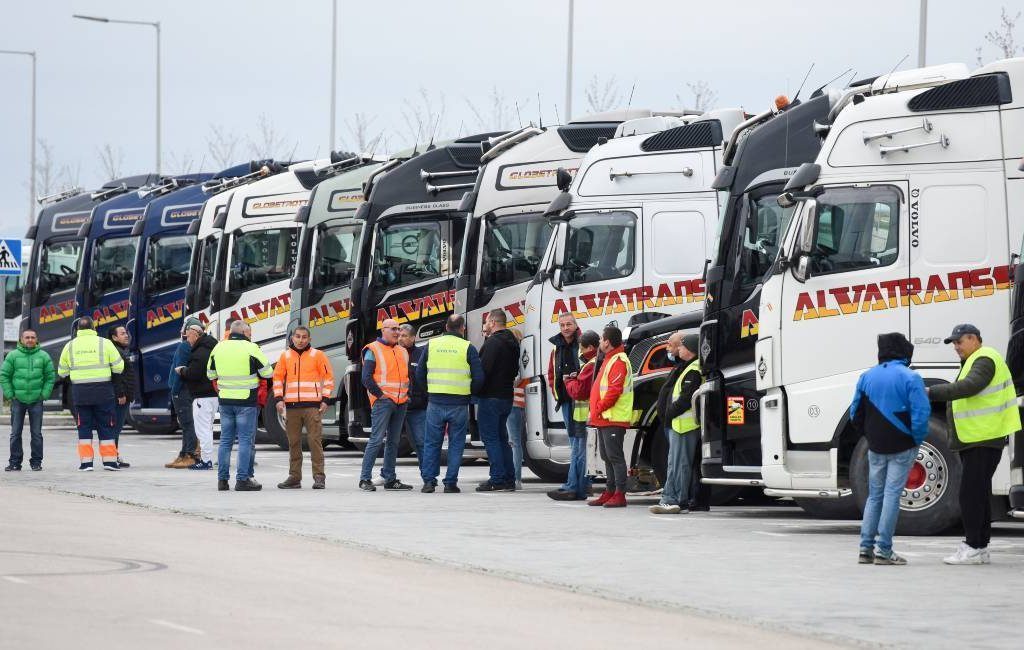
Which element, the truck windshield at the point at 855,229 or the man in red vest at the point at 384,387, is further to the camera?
the man in red vest at the point at 384,387

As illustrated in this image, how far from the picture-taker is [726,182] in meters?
16.5

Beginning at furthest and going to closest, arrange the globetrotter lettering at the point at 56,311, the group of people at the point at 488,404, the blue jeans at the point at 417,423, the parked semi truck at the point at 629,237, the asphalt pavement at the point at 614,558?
the globetrotter lettering at the point at 56,311, the blue jeans at the point at 417,423, the parked semi truck at the point at 629,237, the group of people at the point at 488,404, the asphalt pavement at the point at 614,558

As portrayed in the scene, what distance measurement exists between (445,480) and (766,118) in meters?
5.11

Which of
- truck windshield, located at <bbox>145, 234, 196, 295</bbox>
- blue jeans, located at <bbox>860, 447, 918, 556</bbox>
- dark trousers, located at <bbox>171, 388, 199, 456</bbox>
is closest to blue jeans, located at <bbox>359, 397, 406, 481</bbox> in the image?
dark trousers, located at <bbox>171, 388, 199, 456</bbox>

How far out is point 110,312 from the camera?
105ft

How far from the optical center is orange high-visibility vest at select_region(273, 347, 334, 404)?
19.5 metres

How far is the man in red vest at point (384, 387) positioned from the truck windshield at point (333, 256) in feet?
19.1

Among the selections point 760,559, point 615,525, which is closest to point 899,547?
point 760,559

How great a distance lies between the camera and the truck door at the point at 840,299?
583 inches

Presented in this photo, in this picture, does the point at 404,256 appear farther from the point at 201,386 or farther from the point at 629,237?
the point at 629,237

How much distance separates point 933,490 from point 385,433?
22.1 feet

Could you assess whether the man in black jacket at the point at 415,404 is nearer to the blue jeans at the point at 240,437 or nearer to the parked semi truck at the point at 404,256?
the blue jeans at the point at 240,437

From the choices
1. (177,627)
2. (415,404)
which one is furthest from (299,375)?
(177,627)

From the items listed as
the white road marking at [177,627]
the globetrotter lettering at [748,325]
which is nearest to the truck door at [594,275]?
the globetrotter lettering at [748,325]
